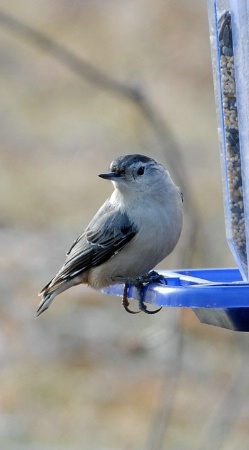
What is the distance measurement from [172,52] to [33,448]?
533 centimetres

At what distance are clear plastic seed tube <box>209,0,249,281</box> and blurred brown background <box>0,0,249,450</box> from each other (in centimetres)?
122

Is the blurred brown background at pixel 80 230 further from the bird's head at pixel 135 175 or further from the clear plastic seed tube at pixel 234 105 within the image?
the clear plastic seed tube at pixel 234 105

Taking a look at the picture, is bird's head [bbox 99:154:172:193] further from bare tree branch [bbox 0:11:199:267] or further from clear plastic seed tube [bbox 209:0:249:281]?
clear plastic seed tube [bbox 209:0:249:281]

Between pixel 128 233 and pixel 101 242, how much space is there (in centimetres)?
11

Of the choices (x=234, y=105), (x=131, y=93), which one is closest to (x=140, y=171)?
(x=131, y=93)

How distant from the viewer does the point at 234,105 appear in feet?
12.7

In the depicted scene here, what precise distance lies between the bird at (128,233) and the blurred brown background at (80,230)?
0.71 meters

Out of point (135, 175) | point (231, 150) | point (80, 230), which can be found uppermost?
point (231, 150)

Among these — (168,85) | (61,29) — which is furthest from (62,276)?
(61,29)

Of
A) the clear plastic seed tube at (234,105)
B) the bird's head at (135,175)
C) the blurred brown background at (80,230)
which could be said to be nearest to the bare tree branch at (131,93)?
the blurred brown background at (80,230)

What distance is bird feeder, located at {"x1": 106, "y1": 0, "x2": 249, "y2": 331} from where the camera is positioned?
3.68m

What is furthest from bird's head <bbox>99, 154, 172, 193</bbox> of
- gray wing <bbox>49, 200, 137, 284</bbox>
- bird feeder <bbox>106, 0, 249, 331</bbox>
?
bird feeder <bbox>106, 0, 249, 331</bbox>

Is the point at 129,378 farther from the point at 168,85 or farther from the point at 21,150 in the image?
the point at 168,85

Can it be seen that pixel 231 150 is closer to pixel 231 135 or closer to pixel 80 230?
pixel 231 135
